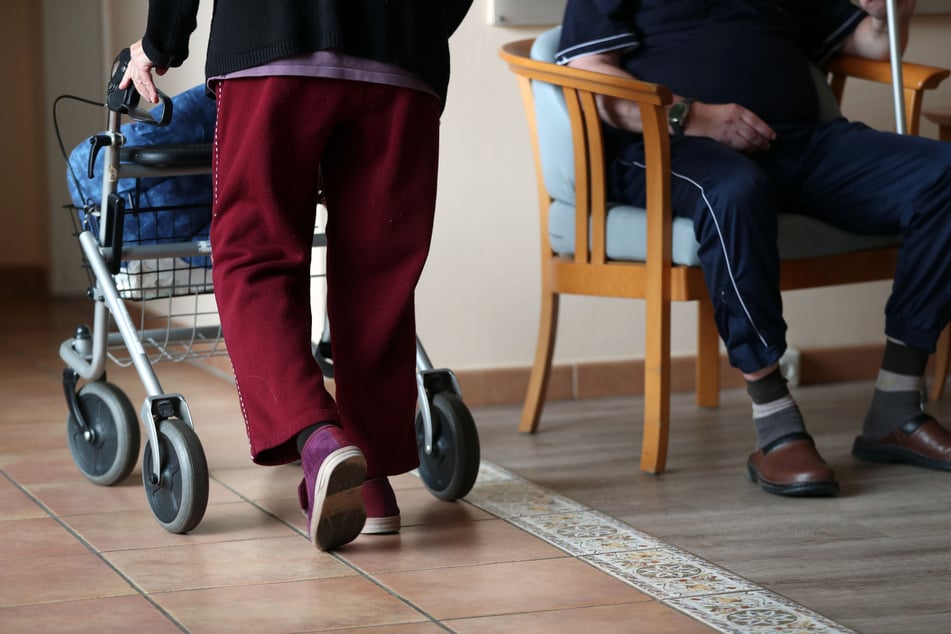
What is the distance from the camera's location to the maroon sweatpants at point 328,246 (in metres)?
1.83

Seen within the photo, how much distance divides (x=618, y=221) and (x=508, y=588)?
3.12ft

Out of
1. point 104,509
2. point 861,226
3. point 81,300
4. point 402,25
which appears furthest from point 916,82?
point 81,300

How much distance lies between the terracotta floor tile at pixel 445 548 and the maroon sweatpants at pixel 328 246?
11 cm

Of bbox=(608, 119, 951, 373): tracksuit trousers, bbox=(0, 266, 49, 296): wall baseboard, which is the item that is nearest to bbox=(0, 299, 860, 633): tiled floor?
bbox=(608, 119, 951, 373): tracksuit trousers

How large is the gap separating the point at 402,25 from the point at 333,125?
0.16 meters

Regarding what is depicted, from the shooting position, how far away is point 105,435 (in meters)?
2.31

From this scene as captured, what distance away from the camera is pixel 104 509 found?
86.1 inches

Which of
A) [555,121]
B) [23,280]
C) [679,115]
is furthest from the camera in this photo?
[23,280]

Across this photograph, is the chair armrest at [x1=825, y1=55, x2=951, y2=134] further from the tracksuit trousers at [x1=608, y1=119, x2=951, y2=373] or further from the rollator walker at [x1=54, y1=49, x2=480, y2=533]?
the rollator walker at [x1=54, y1=49, x2=480, y2=533]

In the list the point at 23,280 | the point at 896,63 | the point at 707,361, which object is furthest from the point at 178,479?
the point at 23,280

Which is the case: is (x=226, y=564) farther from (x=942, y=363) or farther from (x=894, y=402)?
(x=942, y=363)

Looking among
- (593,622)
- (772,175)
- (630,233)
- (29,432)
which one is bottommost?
(29,432)

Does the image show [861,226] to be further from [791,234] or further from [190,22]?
[190,22]

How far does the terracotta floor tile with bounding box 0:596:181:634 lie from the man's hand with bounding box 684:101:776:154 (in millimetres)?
1312
